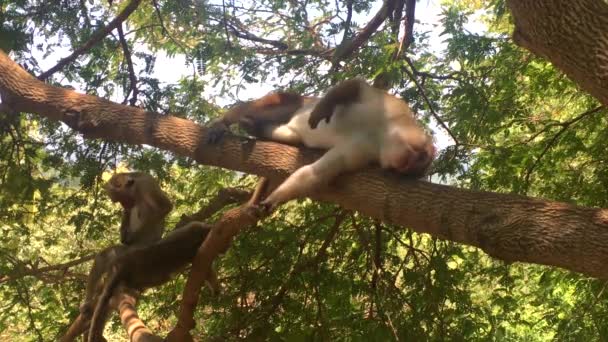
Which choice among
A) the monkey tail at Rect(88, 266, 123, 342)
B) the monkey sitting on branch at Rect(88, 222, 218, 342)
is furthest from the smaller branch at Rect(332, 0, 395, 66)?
the monkey tail at Rect(88, 266, 123, 342)

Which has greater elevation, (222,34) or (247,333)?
(222,34)

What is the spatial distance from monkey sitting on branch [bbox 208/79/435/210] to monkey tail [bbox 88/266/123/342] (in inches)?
46.1

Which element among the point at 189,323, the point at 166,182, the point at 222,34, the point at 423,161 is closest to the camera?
the point at 423,161

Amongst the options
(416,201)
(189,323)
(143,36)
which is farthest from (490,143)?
(143,36)

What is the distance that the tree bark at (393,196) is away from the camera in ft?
9.01

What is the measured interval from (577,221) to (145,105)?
4.59 metres

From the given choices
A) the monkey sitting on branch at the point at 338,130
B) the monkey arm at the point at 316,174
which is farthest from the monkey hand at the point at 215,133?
the monkey arm at the point at 316,174

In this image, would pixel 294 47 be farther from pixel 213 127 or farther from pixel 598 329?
pixel 598 329

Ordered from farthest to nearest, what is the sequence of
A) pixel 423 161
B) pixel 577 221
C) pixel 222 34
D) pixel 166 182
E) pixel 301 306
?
pixel 222 34, pixel 166 182, pixel 301 306, pixel 423 161, pixel 577 221

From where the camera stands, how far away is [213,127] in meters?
4.26

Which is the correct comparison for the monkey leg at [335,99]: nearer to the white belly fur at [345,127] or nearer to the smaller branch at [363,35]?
the white belly fur at [345,127]

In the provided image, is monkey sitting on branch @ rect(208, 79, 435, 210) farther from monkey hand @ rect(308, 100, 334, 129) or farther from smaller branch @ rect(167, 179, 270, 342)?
smaller branch @ rect(167, 179, 270, 342)

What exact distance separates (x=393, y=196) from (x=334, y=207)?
248 cm

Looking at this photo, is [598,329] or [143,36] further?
[143,36]
